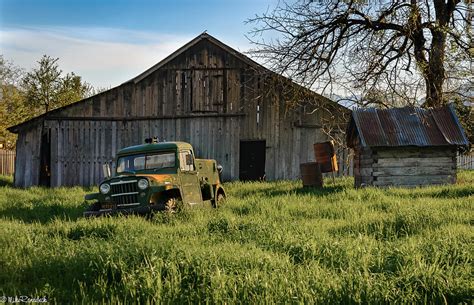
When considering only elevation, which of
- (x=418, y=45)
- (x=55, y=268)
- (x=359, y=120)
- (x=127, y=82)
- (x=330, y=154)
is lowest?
(x=55, y=268)

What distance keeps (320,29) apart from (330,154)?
4.54 meters

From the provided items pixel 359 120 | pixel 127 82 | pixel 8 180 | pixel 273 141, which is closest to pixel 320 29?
pixel 359 120

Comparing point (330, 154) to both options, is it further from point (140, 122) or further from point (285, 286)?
point (285, 286)

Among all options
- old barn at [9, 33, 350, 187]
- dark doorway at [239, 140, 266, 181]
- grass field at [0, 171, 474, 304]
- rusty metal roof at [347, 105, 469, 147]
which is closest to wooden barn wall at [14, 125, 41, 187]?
old barn at [9, 33, 350, 187]

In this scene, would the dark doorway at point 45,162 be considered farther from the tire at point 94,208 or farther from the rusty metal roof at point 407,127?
the rusty metal roof at point 407,127

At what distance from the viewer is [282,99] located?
786 inches

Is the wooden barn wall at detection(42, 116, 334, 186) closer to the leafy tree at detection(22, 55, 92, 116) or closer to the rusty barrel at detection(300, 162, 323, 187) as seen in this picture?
the rusty barrel at detection(300, 162, 323, 187)

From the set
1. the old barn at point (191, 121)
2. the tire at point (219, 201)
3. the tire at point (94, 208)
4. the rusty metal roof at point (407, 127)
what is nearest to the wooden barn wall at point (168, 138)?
the old barn at point (191, 121)

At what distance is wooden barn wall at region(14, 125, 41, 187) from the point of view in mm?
19828

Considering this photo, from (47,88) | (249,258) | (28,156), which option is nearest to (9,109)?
(47,88)

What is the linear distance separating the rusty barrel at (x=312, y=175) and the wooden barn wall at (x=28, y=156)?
444 inches

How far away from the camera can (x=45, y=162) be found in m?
20.1

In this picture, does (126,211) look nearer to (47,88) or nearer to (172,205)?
(172,205)

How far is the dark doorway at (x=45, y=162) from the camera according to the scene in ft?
65.4
